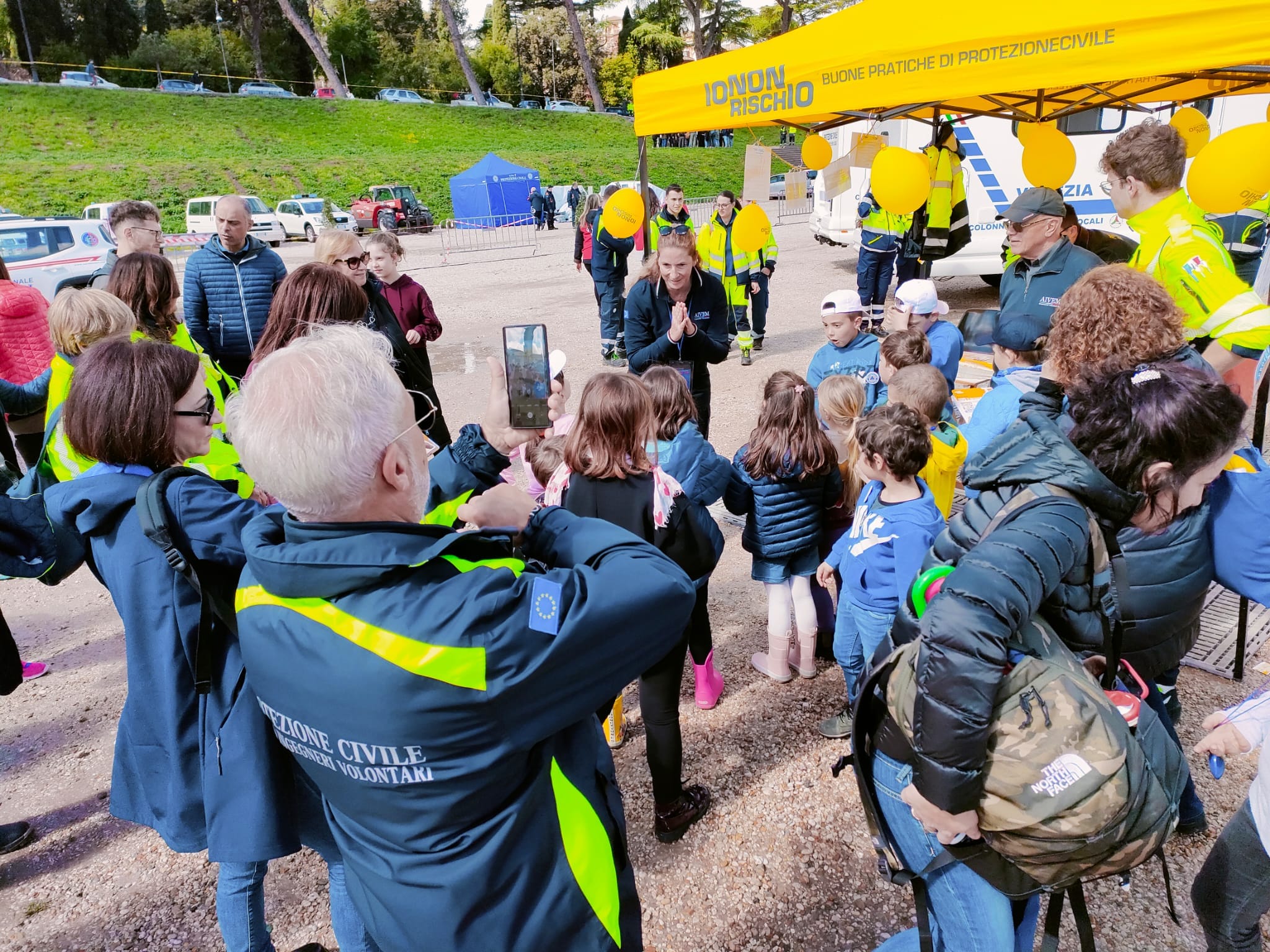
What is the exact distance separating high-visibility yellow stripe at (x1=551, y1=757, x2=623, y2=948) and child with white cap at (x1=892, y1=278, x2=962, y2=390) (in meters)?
3.55

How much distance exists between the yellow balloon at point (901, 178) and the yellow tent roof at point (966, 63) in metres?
0.51

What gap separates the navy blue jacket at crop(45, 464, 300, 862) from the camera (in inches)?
69.9

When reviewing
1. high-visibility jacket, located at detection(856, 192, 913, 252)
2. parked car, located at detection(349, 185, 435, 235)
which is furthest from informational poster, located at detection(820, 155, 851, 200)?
parked car, located at detection(349, 185, 435, 235)

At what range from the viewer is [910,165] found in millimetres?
5148

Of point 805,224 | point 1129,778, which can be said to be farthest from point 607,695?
point 805,224

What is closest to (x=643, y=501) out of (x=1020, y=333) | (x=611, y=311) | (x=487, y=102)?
(x=1020, y=333)

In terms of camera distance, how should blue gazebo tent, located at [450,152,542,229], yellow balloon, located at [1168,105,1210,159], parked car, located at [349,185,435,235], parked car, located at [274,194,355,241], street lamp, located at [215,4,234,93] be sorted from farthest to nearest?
street lamp, located at [215,4,234,93], blue gazebo tent, located at [450,152,542,229], parked car, located at [349,185,435,235], parked car, located at [274,194,355,241], yellow balloon, located at [1168,105,1210,159]

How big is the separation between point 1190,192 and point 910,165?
1.65 m

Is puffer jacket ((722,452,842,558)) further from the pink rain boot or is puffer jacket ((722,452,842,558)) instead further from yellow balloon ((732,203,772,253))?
yellow balloon ((732,203,772,253))

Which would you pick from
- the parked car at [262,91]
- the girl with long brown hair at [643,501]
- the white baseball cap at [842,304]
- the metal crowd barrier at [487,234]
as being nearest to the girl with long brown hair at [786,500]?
the girl with long brown hair at [643,501]

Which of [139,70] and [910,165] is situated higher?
[139,70]

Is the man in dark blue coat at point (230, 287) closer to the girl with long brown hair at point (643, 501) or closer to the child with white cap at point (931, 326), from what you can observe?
the girl with long brown hair at point (643, 501)

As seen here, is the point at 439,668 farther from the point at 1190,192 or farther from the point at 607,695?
the point at 1190,192

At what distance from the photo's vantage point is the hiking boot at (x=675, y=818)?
268 cm
